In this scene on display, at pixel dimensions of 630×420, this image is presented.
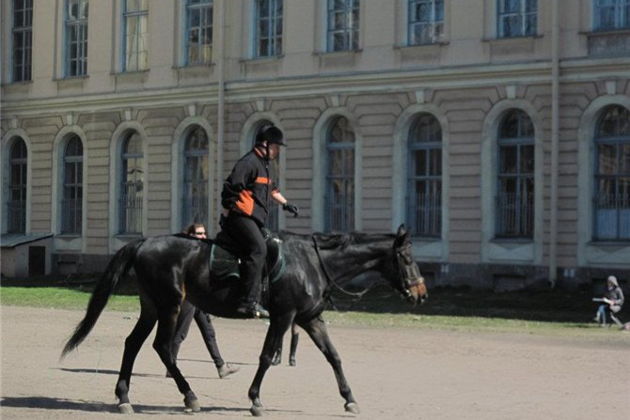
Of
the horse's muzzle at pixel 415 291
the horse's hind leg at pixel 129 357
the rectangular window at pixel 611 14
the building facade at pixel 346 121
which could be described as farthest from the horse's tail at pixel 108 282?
the rectangular window at pixel 611 14

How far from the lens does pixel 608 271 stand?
3728 cm

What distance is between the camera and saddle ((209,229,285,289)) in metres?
15.3

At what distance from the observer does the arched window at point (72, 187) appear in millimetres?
51594

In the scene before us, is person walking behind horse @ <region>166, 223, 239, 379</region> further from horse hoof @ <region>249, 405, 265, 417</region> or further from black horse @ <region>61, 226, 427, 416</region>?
horse hoof @ <region>249, 405, 265, 417</region>

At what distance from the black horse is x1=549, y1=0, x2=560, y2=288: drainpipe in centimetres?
2293

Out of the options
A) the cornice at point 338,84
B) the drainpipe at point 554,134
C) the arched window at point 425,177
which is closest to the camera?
the drainpipe at point 554,134

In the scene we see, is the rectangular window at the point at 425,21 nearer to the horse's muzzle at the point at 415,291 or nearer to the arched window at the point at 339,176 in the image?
the arched window at the point at 339,176

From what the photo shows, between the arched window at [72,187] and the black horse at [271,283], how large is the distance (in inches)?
1417

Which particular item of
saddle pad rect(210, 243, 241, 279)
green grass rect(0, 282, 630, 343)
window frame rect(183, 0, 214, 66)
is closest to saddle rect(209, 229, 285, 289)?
saddle pad rect(210, 243, 241, 279)

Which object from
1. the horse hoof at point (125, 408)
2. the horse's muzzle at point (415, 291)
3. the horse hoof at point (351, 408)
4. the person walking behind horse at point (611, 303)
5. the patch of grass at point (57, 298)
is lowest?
the patch of grass at point (57, 298)

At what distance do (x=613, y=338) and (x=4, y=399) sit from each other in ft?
46.1

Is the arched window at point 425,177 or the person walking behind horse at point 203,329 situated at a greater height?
the arched window at point 425,177

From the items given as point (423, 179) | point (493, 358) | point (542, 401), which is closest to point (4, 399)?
point (542, 401)

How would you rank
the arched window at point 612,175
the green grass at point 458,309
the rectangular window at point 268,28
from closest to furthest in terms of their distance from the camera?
the green grass at point 458,309
the arched window at point 612,175
the rectangular window at point 268,28
